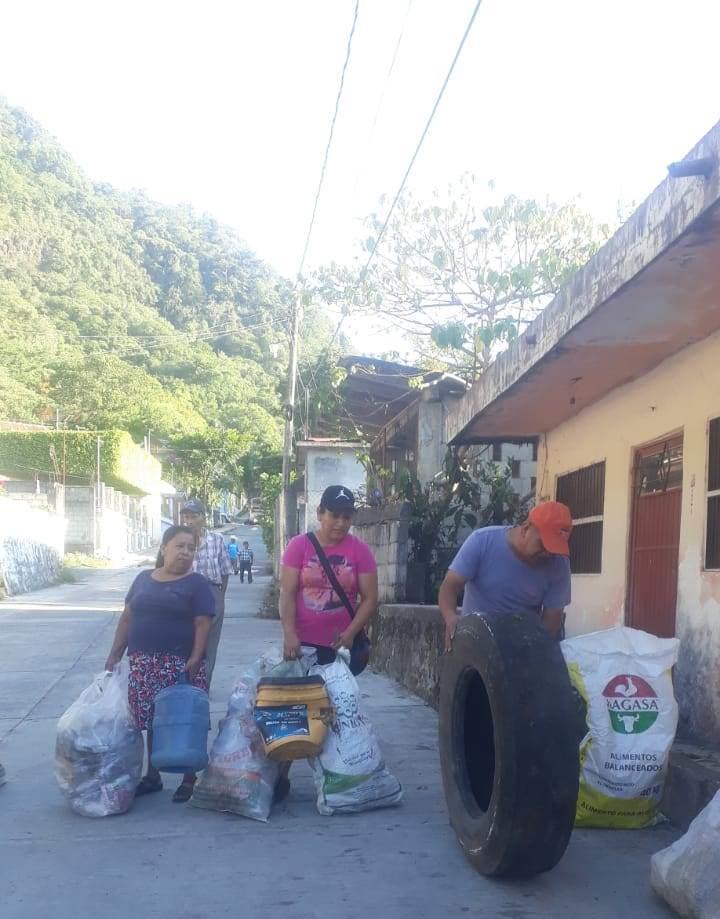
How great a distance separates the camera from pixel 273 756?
4.71 metres

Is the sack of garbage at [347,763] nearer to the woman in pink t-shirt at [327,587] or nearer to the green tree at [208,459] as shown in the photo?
the woman in pink t-shirt at [327,587]

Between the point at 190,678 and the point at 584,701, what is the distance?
208 cm

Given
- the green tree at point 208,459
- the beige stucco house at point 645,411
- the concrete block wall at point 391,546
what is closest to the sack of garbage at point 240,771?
the beige stucco house at point 645,411

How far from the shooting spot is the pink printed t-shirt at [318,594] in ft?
16.8

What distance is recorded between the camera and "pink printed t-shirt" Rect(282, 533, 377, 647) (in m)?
5.11

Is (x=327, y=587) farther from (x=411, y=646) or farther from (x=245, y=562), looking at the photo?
(x=245, y=562)

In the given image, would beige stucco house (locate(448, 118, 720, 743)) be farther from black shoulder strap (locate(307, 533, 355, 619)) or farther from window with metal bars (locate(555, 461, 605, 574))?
black shoulder strap (locate(307, 533, 355, 619))

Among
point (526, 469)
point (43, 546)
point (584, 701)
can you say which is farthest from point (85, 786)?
point (43, 546)

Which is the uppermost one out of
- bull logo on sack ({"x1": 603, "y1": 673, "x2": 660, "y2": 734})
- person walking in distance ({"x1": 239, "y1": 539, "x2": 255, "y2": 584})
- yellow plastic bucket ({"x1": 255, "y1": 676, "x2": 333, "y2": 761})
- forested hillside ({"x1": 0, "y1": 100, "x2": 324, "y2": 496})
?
forested hillside ({"x1": 0, "y1": 100, "x2": 324, "y2": 496})

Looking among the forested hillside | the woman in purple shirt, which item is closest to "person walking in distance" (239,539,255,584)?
the forested hillside

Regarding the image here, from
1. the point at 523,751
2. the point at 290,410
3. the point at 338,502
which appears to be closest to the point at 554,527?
the point at 523,751

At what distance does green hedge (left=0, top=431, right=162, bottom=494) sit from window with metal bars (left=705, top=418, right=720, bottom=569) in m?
45.1

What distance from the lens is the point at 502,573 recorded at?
15.3 feet

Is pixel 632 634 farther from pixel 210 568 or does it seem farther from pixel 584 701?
pixel 210 568
